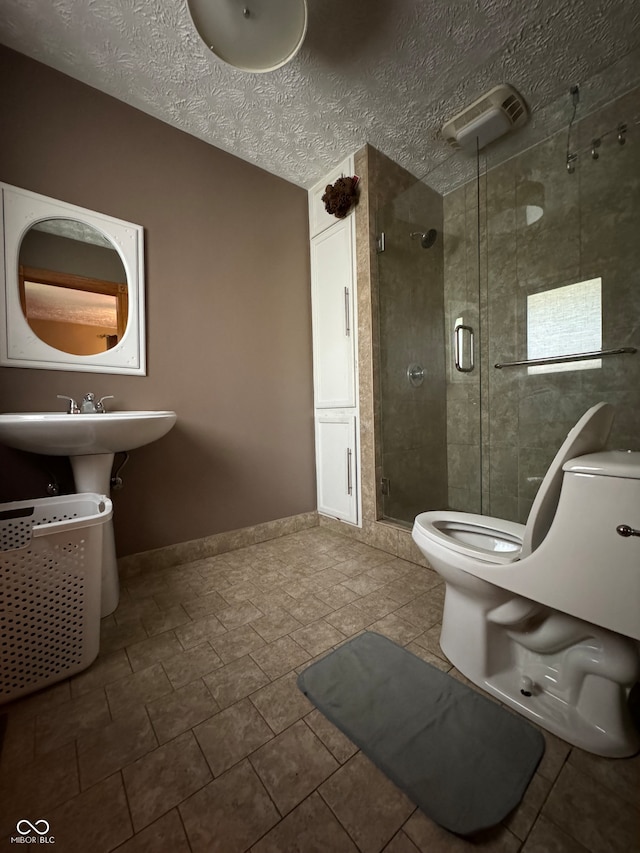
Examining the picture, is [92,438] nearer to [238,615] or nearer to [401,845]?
[238,615]

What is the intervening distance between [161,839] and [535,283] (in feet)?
8.45

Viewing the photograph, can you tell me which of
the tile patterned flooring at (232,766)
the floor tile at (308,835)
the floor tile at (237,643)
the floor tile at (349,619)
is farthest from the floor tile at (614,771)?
the floor tile at (237,643)

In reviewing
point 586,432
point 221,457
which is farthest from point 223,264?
point 586,432

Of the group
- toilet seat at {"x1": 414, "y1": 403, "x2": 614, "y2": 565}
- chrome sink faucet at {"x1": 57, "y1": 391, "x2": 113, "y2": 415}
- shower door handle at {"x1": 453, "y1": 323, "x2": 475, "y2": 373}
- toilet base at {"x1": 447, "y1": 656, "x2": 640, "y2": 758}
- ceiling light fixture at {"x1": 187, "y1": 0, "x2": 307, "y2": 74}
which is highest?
ceiling light fixture at {"x1": 187, "y1": 0, "x2": 307, "y2": 74}

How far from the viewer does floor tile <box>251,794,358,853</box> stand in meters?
0.59

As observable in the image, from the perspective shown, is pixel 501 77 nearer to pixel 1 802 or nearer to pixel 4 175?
pixel 4 175

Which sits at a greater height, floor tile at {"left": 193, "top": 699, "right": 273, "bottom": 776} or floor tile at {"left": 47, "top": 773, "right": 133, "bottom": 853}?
floor tile at {"left": 47, "top": 773, "right": 133, "bottom": 853}

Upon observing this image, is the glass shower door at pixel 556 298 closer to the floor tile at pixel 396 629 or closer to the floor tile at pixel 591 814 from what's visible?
the floor tile at pixel 396 629

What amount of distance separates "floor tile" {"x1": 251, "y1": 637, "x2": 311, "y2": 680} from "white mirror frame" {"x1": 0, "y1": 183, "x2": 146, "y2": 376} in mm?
1345

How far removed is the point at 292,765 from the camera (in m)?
0.73

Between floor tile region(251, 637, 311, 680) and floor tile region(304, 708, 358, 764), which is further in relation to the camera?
floor tile region(251, 637, 311, 680)

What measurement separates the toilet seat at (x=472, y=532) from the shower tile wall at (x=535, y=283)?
3.00 ft

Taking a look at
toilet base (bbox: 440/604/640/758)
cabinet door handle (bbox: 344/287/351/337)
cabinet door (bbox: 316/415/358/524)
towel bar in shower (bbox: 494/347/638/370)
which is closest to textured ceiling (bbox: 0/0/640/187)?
cabinet door handle (bbox: 344/287/351/337)

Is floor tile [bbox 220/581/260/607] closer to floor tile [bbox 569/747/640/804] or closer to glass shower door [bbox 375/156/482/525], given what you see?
glass shower door [bbox 375/156/482/525]
